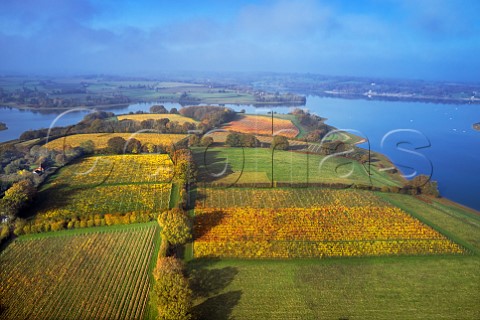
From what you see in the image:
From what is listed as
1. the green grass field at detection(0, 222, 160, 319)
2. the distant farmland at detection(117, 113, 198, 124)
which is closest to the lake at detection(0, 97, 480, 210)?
the distant farmland at detection(117, 113, 198, 124)

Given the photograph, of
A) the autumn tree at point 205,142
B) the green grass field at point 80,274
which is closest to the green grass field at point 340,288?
the green grass field at point 80,274

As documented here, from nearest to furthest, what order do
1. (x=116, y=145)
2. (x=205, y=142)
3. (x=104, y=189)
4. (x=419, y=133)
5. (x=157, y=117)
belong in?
(x=104, y=189)
(x=116, y=145)
(x=205, y=142)
(x=157, y=117)
(x=419, y=133)

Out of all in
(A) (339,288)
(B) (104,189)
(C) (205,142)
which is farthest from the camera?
(C) (205,142)

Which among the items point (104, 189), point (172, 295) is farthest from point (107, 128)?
point (172, 295)

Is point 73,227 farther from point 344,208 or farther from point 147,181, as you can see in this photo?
point 344,208

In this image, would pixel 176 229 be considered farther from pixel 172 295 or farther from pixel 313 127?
pixel 313 127

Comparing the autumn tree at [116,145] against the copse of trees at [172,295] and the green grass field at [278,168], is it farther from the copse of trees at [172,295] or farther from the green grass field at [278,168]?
the copse of trees at [172,295]

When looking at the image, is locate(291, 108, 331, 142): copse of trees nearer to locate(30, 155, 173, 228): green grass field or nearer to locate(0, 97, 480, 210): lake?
locate(0, 97, 480, 210): lake
